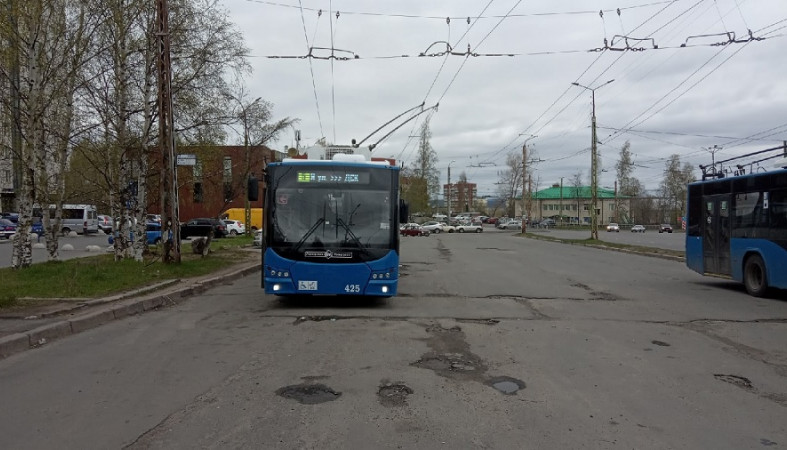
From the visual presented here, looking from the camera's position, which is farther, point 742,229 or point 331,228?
point 742,229

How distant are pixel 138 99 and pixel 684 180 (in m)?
89.0

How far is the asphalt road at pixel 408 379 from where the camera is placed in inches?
169

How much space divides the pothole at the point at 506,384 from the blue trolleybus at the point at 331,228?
4581 mm

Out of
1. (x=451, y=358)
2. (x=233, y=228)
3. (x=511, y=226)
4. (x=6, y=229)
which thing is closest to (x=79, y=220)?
(x=6, y=229)

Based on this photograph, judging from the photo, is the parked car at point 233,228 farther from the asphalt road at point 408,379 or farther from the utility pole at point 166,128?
the asphalt road at point 408,379

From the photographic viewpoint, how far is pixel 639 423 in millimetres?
4555

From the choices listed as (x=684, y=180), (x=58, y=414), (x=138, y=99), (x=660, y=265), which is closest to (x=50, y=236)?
(x=138, y=99)

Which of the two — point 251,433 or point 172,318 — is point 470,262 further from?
point 251,433

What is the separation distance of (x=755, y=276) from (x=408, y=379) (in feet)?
34.9

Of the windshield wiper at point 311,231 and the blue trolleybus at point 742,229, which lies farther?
the blue trolleybus at point 742,229

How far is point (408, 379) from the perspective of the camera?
5.72m

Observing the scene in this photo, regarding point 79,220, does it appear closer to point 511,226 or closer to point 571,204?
point 511,226

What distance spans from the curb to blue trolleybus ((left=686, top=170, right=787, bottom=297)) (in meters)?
12.7

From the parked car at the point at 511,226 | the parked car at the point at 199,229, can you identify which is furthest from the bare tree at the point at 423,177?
the parked car at the point at 199,229
